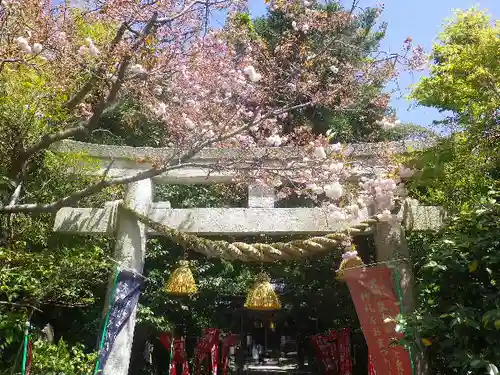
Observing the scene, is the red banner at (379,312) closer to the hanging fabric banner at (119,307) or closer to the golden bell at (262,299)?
the golden bell at (262,299)

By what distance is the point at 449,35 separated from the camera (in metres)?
9.78

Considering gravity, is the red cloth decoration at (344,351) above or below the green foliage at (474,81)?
below

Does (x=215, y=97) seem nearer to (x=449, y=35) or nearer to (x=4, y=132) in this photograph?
(x=4, y=132)

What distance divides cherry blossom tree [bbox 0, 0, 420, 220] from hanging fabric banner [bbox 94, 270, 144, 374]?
121cm

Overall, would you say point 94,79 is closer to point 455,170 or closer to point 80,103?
point 80,103

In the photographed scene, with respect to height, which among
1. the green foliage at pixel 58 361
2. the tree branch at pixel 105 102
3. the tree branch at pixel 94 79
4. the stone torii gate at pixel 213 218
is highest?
the tree branch at pixel 94 79

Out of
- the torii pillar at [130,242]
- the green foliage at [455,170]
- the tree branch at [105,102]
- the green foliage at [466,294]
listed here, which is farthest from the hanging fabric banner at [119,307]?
the green foliage at [455,170]

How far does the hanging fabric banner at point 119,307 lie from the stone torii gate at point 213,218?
13cm

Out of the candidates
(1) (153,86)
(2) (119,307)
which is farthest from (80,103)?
(2) (119,307)

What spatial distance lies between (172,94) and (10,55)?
3173 mm

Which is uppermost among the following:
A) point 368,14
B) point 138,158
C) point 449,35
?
point 368,14

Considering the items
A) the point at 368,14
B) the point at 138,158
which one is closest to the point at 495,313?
the point at 138,158

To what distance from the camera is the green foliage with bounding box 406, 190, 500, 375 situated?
2.94 m

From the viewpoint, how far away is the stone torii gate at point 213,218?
4910 millimetres
